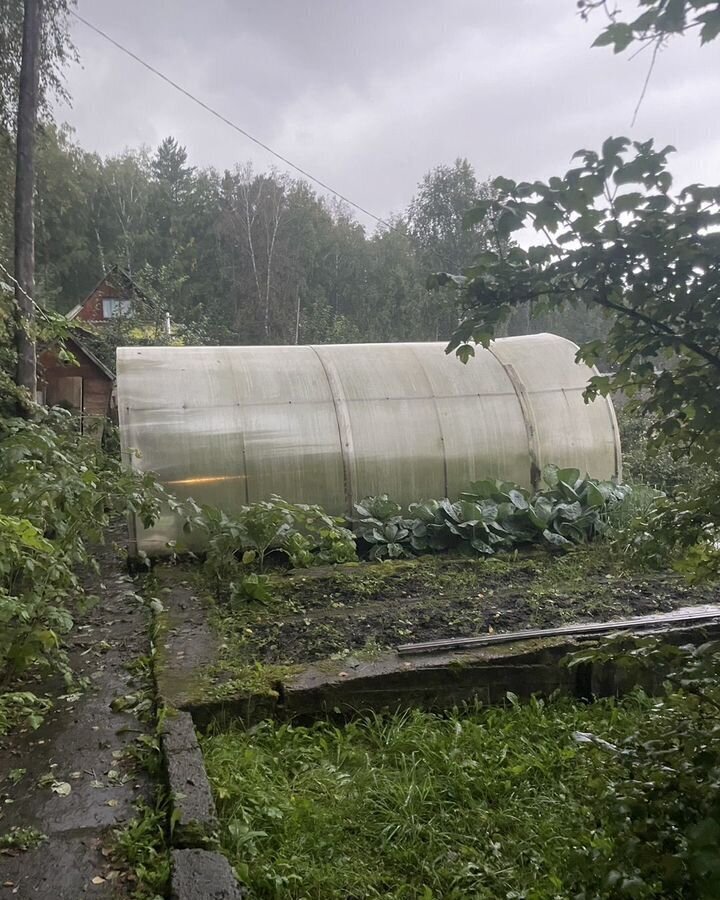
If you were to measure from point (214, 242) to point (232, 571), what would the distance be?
14512 mm

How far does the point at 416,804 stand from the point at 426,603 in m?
1.91

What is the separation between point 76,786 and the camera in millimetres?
2439

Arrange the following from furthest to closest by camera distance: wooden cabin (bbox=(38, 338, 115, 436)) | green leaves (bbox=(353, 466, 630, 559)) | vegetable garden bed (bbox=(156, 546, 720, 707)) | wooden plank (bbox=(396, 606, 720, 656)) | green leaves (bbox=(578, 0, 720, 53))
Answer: wooden cabin (bbox=(38, 338, 115, 436)) < green leaves (bbox=(353, 466, 630, 559)) < wooden plank (bbox=(396, 606, 720, 656)) < vegetable garden bed (bbox=(156, 546, 720, 707)) < green leaves (bbox=(578, 0, 720, 53))

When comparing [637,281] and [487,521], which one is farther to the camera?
[487,521]

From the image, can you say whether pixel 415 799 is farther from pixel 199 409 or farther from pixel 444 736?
pixel 199 409

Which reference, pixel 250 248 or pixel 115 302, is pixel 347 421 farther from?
pixel 250 248

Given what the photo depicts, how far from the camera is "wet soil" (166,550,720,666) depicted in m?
3.76

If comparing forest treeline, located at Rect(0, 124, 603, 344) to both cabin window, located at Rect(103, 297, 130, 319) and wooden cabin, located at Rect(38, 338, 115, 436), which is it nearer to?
cabin window, located at Rect(103, 297, 130, 319)

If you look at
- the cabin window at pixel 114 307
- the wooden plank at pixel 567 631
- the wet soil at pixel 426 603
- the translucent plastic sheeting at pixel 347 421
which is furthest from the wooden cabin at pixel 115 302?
the wooden plank at pixel 567 631

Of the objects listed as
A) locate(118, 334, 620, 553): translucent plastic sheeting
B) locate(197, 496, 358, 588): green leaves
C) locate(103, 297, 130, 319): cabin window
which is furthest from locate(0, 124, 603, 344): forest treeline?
locate(197, 496, 358, 588): green leaves

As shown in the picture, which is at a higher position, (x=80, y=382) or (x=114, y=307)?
(x=114, y=307)

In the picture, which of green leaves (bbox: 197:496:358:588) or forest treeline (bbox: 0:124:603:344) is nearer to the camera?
green leaves (bbox: 197:496:358:588)

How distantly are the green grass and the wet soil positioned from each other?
679 mm

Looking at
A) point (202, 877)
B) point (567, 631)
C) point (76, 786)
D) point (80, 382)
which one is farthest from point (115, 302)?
point (202, 877)
